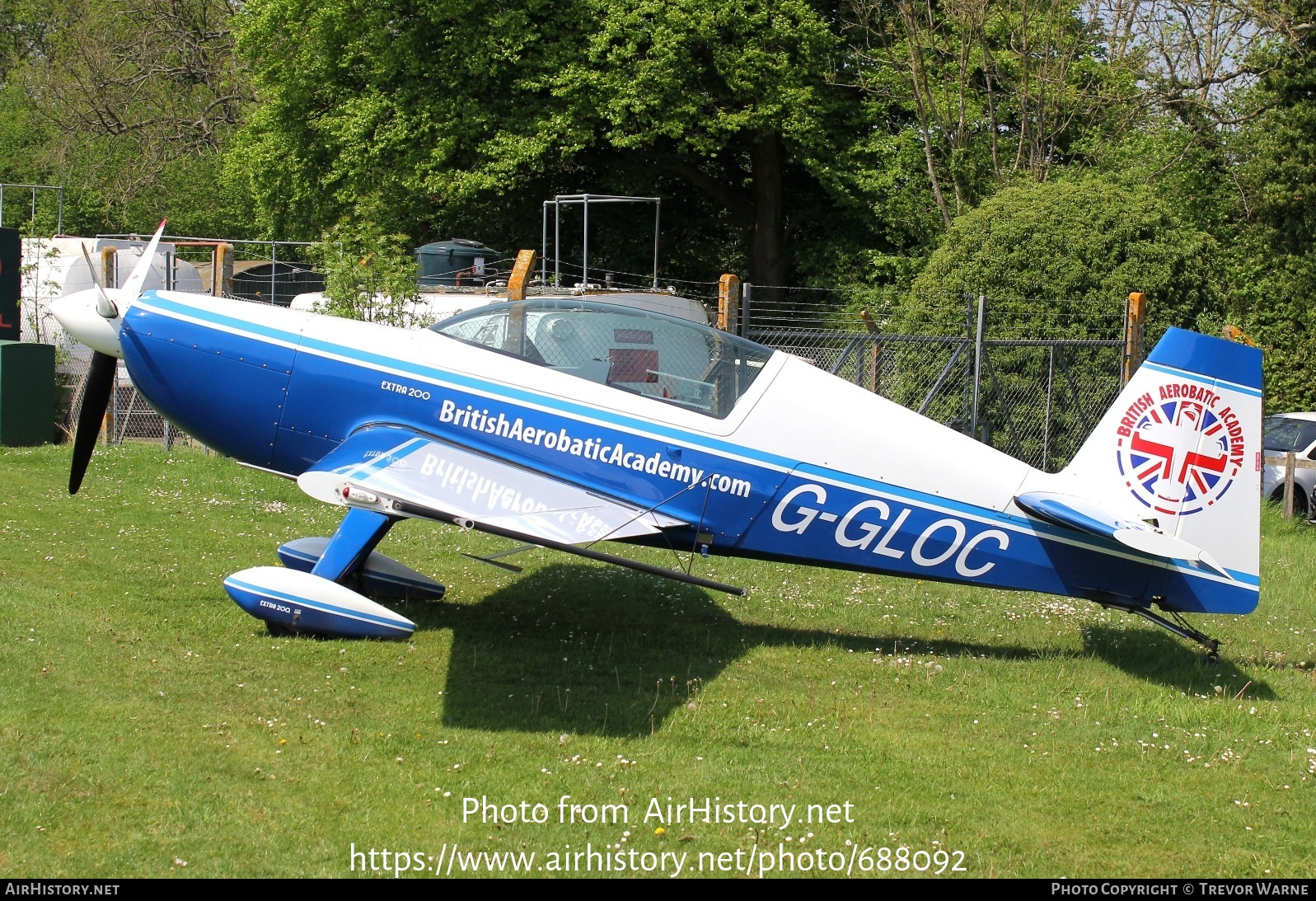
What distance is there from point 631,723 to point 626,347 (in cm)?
251

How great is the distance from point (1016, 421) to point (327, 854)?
11.5 metres

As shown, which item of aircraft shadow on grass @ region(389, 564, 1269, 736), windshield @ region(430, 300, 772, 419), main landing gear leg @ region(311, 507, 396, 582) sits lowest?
aircraft shadow on grass @ region(389, 564, 1269, 736)

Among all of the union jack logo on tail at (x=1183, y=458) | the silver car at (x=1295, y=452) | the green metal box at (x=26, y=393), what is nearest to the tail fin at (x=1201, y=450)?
the union jack logo on tail at (x=1183, y=458)

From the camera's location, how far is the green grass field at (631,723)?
4.46m

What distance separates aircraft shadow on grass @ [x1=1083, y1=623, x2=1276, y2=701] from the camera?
6.73 m

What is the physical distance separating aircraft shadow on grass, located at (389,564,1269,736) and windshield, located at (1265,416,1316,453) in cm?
930

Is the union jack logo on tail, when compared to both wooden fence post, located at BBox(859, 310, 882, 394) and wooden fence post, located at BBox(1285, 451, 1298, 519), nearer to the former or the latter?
wooden fence post, located at BBox(859, 310, 882, 394)

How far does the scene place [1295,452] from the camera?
15.0m

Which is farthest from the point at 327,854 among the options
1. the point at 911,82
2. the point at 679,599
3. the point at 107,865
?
the point at 911,82

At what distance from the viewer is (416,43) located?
25250 mm

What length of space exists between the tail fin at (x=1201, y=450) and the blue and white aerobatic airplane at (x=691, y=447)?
1 centimetres

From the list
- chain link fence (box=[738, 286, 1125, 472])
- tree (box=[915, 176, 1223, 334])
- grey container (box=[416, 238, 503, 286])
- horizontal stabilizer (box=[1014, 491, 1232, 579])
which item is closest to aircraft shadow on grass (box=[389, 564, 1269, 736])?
horizontal stabilizer (box=[1014, 491, 1232, 579])

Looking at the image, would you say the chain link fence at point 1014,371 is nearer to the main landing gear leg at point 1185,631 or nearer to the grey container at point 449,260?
the main landing gear leg at point 1185,631

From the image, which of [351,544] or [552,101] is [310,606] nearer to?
[351,544]
